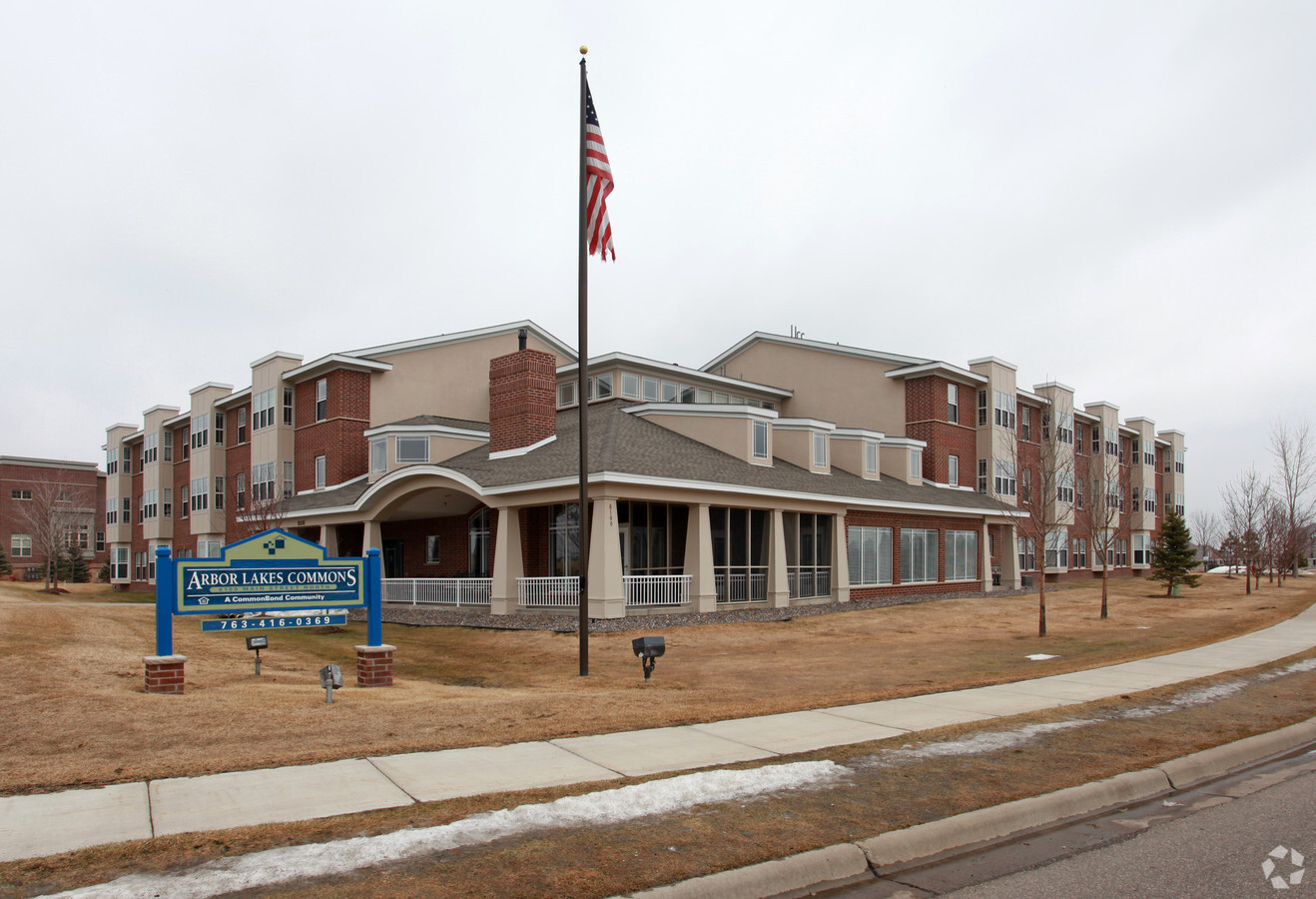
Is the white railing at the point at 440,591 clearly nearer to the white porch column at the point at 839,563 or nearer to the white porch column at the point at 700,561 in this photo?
the white porch column at the point at 700,561

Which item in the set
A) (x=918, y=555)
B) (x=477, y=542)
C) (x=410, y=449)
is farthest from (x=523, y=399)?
(x=918, y=555)

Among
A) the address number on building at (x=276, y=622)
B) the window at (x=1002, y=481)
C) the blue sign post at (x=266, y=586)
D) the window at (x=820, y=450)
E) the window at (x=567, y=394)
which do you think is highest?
the window at (x=567, y=394)

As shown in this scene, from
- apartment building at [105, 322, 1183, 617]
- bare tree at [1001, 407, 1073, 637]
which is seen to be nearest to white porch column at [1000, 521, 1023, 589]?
apartment building at [105, 322, 1183, 617]

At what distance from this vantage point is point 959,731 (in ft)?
31.3

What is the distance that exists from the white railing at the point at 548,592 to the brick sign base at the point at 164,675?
12382 mm

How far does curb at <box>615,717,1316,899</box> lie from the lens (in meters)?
5.41

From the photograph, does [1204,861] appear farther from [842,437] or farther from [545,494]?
[842,437]

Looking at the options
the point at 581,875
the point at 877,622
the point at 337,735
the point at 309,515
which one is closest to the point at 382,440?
the point at 309,515

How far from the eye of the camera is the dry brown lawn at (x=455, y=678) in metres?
8.78

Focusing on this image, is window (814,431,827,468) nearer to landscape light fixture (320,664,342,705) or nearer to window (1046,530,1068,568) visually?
window (1046,530,1068,568)

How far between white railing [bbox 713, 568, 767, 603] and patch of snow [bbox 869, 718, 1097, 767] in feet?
52.5

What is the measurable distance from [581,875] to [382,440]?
28316mm

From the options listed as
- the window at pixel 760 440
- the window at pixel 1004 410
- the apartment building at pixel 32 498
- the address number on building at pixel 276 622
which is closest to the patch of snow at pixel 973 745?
the address number on building at pixel 276 622

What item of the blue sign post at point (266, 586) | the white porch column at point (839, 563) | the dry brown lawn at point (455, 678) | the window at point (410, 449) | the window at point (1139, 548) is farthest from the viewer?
the window at point (1139, 548)
